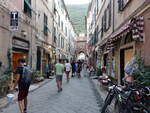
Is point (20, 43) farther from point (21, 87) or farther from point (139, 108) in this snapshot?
point (139, 108)

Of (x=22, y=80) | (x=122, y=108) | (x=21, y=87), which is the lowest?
(x=122, y=108)

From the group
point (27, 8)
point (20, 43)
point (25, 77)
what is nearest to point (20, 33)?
point (20, 43)

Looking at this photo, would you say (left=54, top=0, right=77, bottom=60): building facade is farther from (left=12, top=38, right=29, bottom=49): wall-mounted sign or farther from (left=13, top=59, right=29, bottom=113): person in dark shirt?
(left=13, top=59, right=29, bottom=113): person in dark shirt

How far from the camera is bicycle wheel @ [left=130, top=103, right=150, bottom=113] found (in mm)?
4487

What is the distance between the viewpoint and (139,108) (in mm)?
4660

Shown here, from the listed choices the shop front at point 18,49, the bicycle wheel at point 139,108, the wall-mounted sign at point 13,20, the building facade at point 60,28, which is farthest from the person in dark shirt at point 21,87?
the building facade at point 60,28

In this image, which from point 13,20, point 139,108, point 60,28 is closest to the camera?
point 139,108

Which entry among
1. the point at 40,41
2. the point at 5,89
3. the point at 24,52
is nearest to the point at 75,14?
the point at 40,41

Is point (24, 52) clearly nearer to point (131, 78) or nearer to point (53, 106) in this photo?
point (53, 106)

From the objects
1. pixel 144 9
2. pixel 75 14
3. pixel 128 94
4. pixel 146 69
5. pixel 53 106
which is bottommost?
pixel 53 106

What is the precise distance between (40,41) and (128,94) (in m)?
13.6

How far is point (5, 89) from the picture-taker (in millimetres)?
9172

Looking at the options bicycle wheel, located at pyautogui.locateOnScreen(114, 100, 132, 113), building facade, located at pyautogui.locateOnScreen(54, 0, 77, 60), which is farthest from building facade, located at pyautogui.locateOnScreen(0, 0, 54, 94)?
building facade, located at pyautogui.locateOnScreen(54, 0, 77, 60)

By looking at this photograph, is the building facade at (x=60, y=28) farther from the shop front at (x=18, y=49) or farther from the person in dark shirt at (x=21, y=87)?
the person in dark shirt at (x=21, y=87)
